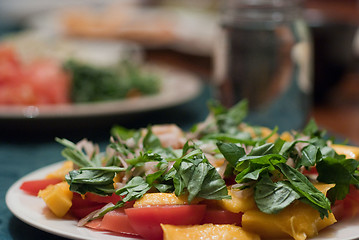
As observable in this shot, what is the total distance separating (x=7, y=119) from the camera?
7.61ft

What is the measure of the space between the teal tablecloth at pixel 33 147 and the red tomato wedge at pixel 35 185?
3.3 inches

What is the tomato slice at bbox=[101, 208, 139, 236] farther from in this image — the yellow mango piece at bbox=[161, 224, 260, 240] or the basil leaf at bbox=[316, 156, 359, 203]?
the basil leaf at bbox=[316, 156, 359, 203]

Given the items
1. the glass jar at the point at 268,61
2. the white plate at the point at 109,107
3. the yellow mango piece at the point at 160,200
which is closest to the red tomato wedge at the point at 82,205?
the yellow mango piece at the point at 160,200

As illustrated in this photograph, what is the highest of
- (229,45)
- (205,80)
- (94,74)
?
(229,45)

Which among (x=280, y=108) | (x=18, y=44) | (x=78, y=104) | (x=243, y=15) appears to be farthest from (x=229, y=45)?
(x=18, y=44)

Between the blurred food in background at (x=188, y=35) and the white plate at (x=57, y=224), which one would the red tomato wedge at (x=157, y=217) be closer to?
the white plate at (x=57, y=224)

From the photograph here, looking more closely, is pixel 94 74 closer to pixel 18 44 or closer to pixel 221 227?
pixel 18 44

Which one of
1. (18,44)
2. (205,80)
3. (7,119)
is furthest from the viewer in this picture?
(205,80)

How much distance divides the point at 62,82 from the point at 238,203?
1.80 metres

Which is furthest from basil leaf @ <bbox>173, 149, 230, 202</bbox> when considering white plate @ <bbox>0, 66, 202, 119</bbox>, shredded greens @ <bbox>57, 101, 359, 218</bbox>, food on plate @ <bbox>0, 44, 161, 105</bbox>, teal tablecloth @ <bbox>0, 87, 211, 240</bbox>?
food on plate @ <bbox>0, 44, 161, 105</bbox>

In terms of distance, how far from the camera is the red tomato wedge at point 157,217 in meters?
1.09

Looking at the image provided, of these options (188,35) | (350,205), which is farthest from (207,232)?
(188,35)

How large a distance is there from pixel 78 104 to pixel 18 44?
1.15 metres

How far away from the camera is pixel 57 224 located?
1191mm
